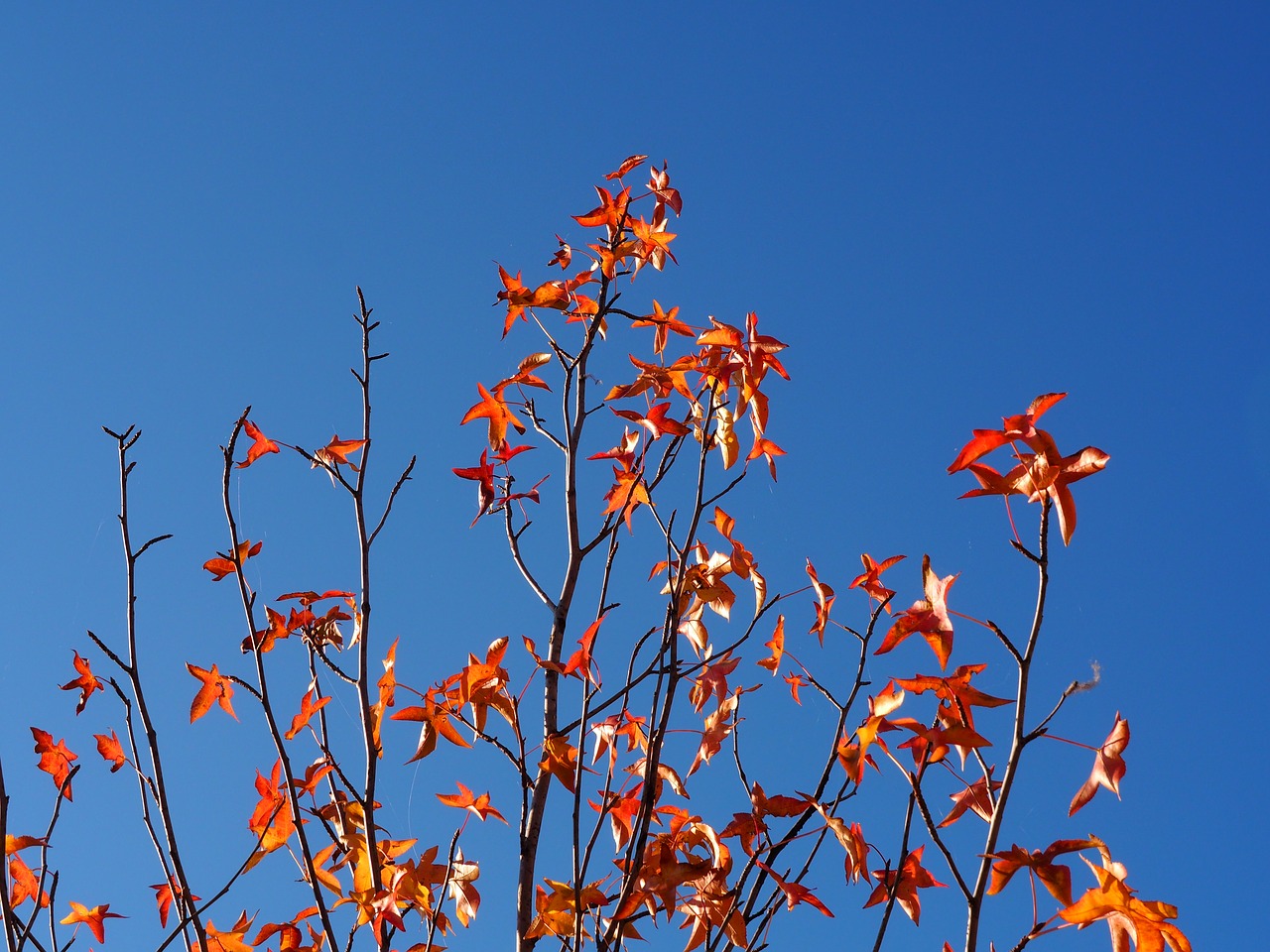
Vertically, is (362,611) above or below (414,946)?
above

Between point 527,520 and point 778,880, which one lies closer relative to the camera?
point 778,880

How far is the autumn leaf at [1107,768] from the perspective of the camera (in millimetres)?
1299

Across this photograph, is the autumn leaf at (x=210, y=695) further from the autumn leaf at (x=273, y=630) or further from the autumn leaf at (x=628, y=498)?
the autumn leaf at (x=628, y=498)

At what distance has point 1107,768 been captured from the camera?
1.31 meters

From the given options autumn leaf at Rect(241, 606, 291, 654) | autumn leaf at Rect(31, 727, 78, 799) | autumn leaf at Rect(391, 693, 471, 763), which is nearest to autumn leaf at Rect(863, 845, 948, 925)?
autumn leaf at Rect(391, 693, 471, 763)

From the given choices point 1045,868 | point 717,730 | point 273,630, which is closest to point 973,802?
point 1045,868

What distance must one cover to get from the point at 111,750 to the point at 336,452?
0.76 meters

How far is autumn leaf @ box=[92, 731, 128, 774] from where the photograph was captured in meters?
2.01

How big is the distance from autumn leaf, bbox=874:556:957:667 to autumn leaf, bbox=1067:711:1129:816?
231 millimetres

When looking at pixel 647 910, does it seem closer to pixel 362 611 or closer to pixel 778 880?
pixel 778 880

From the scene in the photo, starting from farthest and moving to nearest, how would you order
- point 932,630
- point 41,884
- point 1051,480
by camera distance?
point 41,884 < point 932,630 < point 1051,480

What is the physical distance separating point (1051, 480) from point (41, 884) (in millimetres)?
1764

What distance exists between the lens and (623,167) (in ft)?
7.52

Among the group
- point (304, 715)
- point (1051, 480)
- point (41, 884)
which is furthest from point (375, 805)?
point (1051, 480)
